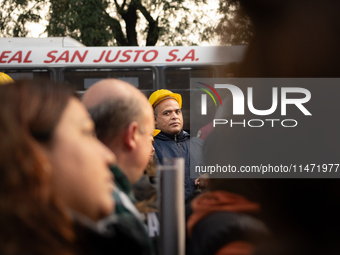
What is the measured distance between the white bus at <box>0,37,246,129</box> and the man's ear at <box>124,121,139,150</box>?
27.4 feet

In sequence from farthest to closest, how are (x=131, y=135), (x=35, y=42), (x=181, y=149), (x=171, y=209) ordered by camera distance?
(x=35, y=42)
(x=181, y=149)
(x=131, y=135)
(x=171, y=209)

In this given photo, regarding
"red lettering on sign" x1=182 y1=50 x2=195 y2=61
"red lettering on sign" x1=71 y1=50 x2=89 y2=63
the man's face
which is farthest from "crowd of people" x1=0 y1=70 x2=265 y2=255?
"red lettering on sign" x1=71 y1=50 x2=89 y2=63

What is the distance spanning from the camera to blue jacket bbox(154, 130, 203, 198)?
161 inches

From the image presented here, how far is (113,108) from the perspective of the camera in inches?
45.6

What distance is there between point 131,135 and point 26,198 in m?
0.50

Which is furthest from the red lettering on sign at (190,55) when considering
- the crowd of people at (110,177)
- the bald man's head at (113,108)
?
the crowd of people at (110,177)

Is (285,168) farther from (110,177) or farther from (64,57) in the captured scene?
(64,57)

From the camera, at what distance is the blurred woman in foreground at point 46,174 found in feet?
2.30

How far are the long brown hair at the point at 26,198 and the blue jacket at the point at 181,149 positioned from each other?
3.30 metres

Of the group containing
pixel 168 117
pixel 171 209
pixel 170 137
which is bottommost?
pixel 171 209

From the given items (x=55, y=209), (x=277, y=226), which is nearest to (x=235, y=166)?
(x=277, y=226)

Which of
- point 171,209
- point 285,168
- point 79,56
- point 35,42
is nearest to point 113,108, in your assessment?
point 171,209

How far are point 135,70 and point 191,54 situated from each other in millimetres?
1515

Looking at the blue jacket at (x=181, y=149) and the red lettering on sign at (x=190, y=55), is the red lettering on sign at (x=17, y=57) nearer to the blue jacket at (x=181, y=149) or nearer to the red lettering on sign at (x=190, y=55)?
the red lettering on sign at (x=190, y=55)
